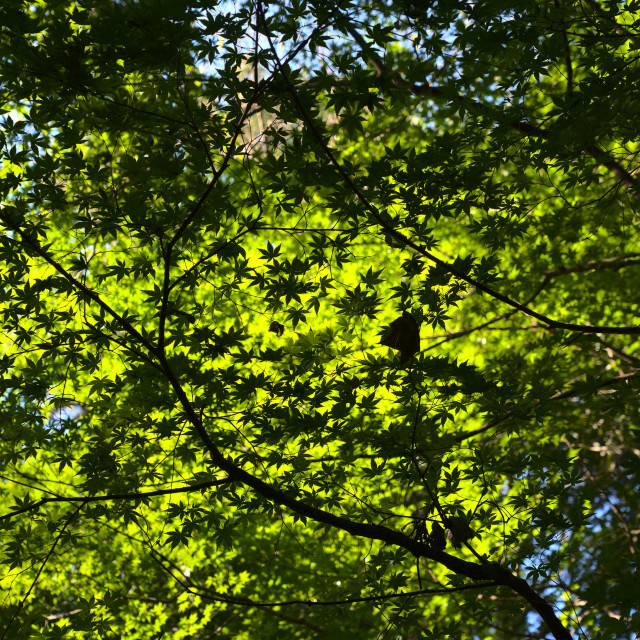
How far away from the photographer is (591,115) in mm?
2654

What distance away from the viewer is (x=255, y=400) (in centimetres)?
446

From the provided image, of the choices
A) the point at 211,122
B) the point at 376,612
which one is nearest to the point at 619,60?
the point at 211,122

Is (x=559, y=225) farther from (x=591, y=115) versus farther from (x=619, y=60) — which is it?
(x=591, y=115)

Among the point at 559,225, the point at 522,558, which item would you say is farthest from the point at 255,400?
the point at 559,225

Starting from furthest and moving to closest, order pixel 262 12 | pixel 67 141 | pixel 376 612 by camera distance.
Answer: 1. pixel 376 612
2. pixel 67 141
3. pixel 262 12

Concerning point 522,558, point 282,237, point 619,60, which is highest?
point 282,237

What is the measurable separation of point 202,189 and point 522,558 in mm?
2911

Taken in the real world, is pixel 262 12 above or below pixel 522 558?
above

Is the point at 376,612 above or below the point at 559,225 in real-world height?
below

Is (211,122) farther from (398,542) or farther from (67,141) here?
(398,542)

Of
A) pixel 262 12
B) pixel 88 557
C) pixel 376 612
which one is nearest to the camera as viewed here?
pixel 262 12

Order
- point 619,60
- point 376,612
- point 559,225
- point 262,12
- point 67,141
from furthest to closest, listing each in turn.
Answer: point 559,225, point 376,612, point 619,60, point 67,141, point 262,12

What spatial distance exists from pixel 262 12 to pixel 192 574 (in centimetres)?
618

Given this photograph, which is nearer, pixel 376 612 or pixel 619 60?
pixel 619 60
